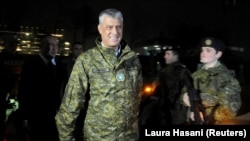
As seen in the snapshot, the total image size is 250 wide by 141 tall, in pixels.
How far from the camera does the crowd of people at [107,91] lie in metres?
2.34

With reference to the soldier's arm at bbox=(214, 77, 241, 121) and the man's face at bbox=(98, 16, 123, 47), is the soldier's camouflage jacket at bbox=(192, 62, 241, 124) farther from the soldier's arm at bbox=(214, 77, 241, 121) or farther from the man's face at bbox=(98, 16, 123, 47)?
the man's face at bbox=(98, 16, 123, 47)

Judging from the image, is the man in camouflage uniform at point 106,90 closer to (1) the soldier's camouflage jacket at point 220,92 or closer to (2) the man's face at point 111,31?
(2) the man's face at point 111,31

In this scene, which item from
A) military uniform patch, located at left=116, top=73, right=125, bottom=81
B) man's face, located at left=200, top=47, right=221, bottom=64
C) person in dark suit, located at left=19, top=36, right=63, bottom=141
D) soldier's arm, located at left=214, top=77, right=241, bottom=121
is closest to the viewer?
military uniform patch, located at left=116, top=73, right=125, bottom=81

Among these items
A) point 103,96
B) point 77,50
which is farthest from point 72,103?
point 77,50

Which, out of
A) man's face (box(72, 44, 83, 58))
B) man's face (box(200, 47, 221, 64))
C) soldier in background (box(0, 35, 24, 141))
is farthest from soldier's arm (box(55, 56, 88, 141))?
man's face (box(72, 44, 83, 58))

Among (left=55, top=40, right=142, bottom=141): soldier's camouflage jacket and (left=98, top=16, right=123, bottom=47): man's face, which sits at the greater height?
(left=98, top=16, right=123, bottom=47): man's face

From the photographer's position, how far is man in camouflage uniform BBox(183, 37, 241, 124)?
311cm

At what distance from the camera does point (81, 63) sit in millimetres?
2355

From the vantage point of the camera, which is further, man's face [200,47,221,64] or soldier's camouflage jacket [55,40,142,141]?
man's face [200,47,221,64]

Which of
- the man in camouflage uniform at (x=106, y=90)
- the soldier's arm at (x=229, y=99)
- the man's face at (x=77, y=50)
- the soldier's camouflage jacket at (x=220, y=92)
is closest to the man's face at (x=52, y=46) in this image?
the man's face at (x=77, y=50)

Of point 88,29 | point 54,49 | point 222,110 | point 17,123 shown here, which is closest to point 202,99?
point 222,110

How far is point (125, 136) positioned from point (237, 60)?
2475 centimetres

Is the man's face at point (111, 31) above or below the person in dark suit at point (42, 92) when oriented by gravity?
above

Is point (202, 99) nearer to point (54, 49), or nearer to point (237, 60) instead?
point (54, 49)
